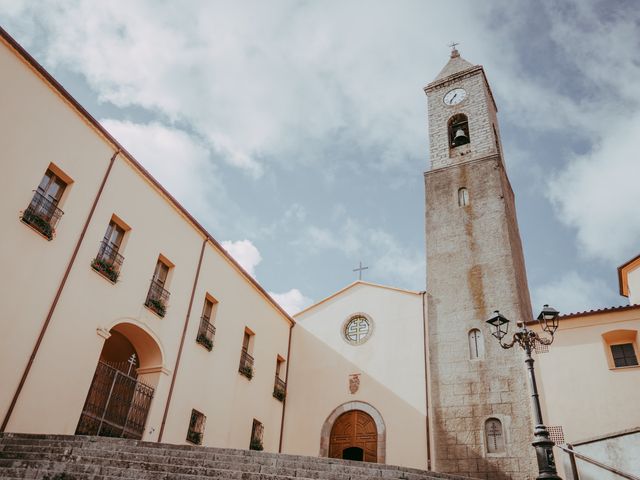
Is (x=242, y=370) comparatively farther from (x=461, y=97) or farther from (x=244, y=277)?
(x=461, y=97)

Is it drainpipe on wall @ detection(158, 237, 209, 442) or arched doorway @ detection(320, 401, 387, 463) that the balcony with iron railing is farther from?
arched doorway @ detection(320, 401, 387, 463)

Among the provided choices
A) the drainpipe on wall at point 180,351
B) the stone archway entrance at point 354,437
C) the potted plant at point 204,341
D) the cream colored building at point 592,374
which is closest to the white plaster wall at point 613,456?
the cream colored building at point 592,374

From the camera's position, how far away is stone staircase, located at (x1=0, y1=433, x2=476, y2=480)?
7133 millimetres

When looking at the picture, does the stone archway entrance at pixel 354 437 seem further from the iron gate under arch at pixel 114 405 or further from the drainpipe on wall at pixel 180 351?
the iron gate under arch at pixel 114 405

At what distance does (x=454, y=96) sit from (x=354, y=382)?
40.3 ft

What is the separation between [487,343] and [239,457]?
9.56 meters

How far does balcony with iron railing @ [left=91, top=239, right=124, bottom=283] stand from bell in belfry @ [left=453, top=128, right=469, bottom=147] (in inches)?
518

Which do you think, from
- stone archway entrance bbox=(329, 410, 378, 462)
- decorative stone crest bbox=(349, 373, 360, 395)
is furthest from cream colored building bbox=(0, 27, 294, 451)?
decorative stone crest bbox=(349, 373, 360, 395)

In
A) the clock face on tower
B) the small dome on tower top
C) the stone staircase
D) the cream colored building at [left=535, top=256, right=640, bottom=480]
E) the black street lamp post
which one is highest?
the small dome on tower top

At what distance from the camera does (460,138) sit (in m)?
20.0

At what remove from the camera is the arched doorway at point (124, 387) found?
11.5 m

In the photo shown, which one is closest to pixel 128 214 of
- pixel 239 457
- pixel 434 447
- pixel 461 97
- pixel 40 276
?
pixel 40 276

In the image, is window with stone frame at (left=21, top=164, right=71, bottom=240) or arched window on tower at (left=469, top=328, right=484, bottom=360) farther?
arched window on tower at (left=469, top=328, right=484, bottom=360)

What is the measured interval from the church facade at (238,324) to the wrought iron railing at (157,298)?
1.6 inches
